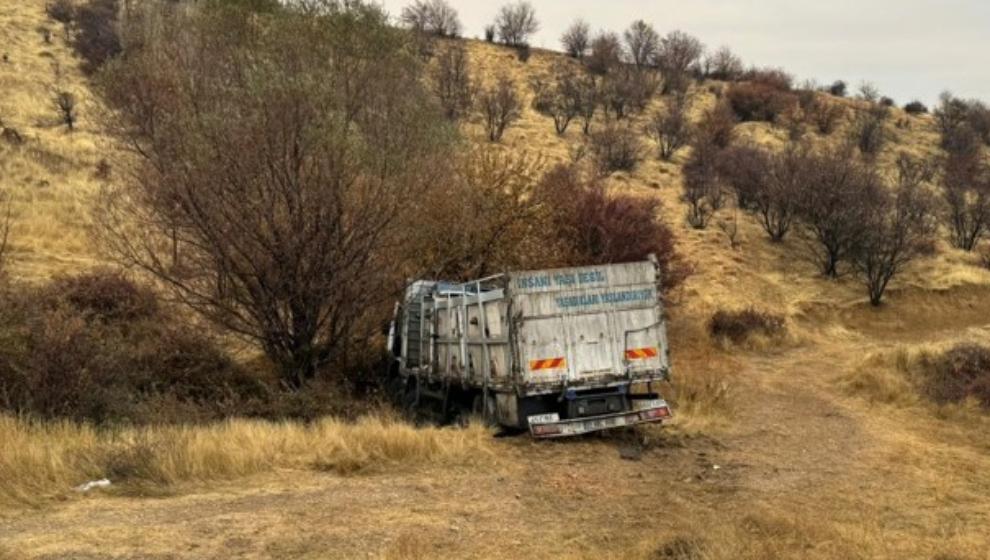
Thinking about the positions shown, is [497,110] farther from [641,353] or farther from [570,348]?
[570,348]

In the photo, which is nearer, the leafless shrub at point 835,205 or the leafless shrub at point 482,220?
the leafless shrub at point 482,220

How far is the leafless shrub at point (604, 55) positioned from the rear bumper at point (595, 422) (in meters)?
44.6

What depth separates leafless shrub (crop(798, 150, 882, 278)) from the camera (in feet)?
88.8

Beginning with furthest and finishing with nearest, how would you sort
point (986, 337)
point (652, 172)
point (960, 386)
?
point (652, 172) → point (986, 337) → point (960, 386)

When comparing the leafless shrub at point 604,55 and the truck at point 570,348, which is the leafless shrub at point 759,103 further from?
the truck at point 570,348

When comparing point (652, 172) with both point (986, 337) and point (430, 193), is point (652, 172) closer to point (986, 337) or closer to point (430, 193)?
point (986, 337)

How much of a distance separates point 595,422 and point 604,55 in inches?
1870

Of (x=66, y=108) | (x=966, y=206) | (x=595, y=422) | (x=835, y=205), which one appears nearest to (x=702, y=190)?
(x=835, y=205)

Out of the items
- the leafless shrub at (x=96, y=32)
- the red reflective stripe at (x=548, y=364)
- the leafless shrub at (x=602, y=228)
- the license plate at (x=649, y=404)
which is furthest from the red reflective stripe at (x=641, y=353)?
the leafless shrub at (x=96, y=32)

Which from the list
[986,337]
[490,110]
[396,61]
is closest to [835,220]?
[986,337]

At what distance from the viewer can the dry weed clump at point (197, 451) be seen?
325 inches

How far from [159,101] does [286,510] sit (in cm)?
893

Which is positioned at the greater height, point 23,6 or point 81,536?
point 23,6

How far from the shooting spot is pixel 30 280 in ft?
58.6
